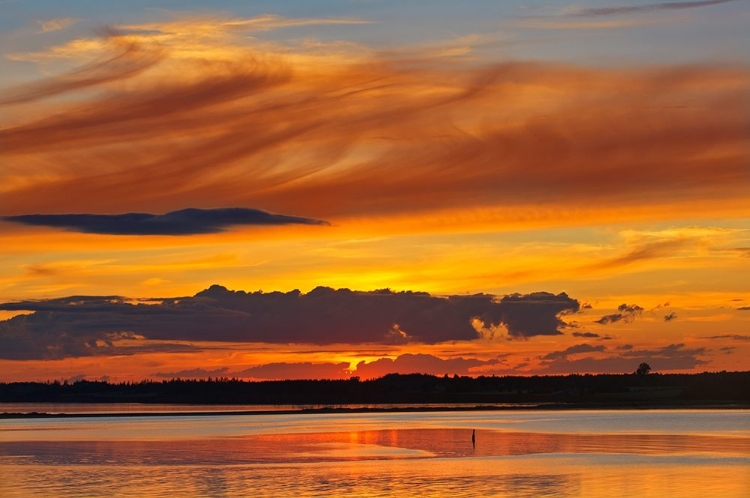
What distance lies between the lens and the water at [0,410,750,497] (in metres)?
55.3

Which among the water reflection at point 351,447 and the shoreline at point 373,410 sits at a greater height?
the shoreline at point 373,410

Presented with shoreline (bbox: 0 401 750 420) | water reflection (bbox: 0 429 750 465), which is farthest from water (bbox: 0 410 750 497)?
shoreline (bbox: 0 401 750 420)

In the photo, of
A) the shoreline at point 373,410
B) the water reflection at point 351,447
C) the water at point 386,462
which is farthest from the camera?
the shoreline at point 373,410

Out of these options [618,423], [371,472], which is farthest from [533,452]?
[618,423]

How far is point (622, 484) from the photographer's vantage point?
186 ft

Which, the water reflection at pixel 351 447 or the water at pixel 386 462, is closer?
the water at pixel 386 462

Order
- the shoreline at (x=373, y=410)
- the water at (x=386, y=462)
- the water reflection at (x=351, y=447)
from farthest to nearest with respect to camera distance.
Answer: the shoreline at (x=373, y=410) → the water reflection at (x=351, y=447) → the water at (x=386, y=462)

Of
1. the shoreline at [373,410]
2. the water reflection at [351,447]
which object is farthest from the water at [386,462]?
the shoreline at [373,410]

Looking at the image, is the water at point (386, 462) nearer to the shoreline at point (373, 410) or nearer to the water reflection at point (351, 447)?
the water reflection at point (351, 447)

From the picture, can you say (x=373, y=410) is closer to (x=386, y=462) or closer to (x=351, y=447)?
(x=351, y=447)

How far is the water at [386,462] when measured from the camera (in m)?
55.3

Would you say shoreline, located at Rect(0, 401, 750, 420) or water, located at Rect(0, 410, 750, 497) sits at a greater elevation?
shoreline, located at Rect(0, 401, 750, 420)

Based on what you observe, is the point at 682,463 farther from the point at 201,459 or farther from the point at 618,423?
the point at 618,423

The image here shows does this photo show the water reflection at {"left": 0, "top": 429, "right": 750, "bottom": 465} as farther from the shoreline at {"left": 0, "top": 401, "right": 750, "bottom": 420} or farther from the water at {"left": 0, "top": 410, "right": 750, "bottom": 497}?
the shoreline at {"left": 0, "top": 401, "right": 750, "bottom": 420}
